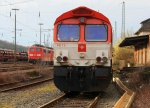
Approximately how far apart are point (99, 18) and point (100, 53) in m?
1.46

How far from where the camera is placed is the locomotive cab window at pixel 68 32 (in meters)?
16.4

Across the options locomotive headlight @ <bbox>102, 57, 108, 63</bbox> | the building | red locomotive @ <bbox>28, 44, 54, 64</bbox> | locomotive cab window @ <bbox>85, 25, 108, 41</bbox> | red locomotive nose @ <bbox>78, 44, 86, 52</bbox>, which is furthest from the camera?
red locomotive @ <bbox>28, 44, 54, 64</bbox>

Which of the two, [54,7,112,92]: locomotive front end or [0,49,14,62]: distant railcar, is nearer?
A: [54,7,112,92]: locomotive front end

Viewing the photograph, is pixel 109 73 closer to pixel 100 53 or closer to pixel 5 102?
pixel 100 53

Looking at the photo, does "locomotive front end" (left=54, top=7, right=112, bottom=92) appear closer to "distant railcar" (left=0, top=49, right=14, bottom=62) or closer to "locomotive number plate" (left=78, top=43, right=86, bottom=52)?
"locomotive number plate" (left=78, top=43, right=86, bottom=52)

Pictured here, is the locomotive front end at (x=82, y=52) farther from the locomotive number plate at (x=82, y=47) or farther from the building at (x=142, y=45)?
the building at (x=142, y=45)

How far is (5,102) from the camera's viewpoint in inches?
572

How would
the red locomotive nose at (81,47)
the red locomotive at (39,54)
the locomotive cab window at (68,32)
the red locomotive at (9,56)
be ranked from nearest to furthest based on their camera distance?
the red locomotive nose at (81,47) < the locomotive cab window at (68,32) < the red locomotive at (39,54) < the red locomotive at (9,56)

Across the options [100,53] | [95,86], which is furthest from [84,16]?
[95,86]

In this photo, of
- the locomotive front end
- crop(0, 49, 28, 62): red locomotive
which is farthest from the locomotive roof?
crop(0, 49, 28, 62): red locomotive

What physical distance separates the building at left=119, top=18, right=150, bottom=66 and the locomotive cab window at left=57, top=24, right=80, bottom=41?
12.2 m

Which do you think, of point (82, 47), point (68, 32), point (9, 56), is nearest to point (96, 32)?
point (82, 47)

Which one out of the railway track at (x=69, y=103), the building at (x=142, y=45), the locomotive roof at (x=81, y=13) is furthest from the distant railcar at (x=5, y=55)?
the railway track at (x=69, y=103)

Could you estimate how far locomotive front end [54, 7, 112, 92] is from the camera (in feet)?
52.4
